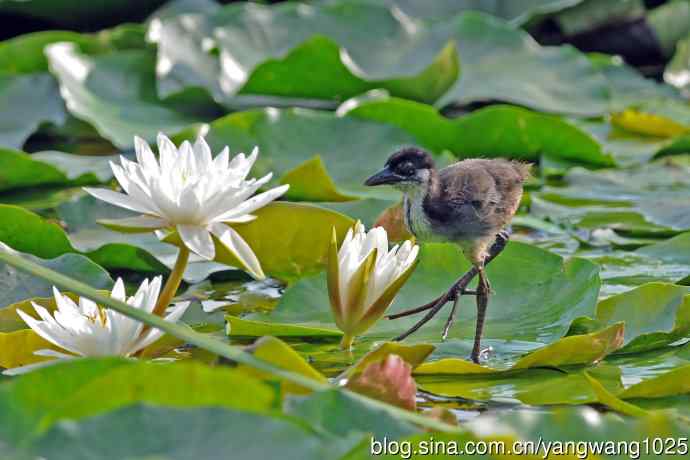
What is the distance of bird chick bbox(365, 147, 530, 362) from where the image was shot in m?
3.35

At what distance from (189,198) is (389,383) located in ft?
1.99

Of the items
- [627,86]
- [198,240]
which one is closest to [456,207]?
[198,240]

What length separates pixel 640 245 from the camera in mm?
4152

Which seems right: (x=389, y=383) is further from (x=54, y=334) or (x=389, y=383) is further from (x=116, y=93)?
(x=116, y=93)

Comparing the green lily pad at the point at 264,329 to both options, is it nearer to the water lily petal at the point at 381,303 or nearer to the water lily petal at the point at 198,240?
the water lily petal at the point at 381,303

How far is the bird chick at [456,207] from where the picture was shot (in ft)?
11.0

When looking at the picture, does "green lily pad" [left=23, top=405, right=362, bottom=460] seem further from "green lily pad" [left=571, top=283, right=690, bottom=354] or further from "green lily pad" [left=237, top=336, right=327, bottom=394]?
"green lily pad" [left=571, top=283, right=690, bottom=354]

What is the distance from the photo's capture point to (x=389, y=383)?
2.41 metres

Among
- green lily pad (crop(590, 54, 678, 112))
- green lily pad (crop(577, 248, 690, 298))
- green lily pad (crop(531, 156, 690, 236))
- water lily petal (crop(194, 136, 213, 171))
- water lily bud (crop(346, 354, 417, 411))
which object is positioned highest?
water lily petal (crop(194, 136, 213, 171))

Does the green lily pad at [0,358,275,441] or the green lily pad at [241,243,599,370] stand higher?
the green lily pad at [0,358,275,441]

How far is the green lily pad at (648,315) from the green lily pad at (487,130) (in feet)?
5.62

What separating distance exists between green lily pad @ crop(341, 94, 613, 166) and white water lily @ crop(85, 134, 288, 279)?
2.10m

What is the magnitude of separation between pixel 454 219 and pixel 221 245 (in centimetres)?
89

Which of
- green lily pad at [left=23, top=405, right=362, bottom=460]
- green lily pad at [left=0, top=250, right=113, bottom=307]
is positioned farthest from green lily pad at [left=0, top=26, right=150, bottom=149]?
green lily pad at [left=23, top=405, right=362, bottom=460]
